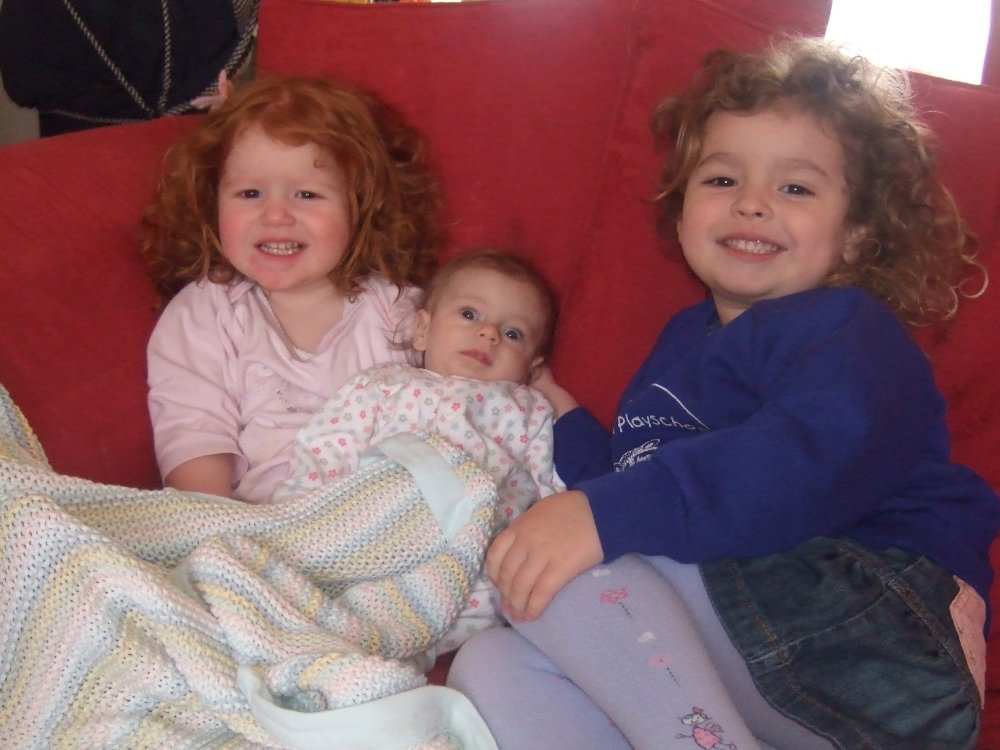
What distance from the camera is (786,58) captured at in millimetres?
1271

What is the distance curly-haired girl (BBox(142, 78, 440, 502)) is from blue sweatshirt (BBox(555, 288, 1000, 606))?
524 millimetres

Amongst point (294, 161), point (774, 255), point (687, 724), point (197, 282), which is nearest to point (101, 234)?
point (197, 282)

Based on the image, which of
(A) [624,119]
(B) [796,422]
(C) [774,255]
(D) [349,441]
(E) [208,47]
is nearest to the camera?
(B) [796,422]

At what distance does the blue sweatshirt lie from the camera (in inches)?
39.5

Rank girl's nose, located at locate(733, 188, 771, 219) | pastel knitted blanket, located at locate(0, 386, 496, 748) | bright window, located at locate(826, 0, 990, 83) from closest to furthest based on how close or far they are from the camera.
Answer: pastel knitted blanket, located at locate(0, 386, 496, 748)
girl's nose, located at locate(733, 188, 771, 219)
bright window, located at locate(826, 0, 990, 83)

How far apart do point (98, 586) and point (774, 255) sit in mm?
855

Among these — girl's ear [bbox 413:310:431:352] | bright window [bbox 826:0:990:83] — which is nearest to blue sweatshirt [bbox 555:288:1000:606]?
girl's ear [bbox 413:310:431:352]

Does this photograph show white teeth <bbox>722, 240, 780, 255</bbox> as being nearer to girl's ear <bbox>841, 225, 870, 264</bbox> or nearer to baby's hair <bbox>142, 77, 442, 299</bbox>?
girl's ear <bbox>841, 225, 870, 264</bbox>

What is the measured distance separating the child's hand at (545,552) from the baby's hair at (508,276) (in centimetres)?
44

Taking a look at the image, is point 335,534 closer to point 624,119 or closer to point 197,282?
point 197,282

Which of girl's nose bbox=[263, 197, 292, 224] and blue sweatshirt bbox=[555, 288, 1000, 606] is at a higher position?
girl's nose bbox=[263, 197, 292, 224]

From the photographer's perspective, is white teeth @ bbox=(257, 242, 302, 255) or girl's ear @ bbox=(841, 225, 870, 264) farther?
white teeth @ bbox=(257, 242, 302, 255)

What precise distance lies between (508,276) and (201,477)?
0.51 metres

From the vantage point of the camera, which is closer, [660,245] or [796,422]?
[796,422]
